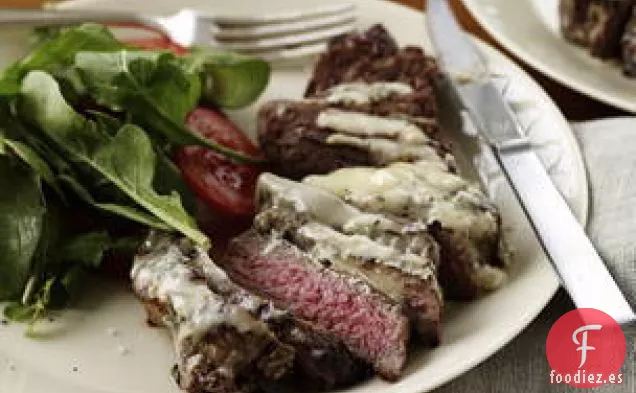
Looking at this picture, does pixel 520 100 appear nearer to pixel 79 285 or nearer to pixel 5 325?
pixel 79 285

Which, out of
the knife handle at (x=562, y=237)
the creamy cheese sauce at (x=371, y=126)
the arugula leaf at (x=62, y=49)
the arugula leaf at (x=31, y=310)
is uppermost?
the arugula leaf at (x=62, y=49)

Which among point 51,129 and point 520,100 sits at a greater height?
point 51,129

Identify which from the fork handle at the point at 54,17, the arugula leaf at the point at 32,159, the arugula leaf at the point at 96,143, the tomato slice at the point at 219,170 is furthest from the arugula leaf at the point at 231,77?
the arugula leaf at the point at 32,159

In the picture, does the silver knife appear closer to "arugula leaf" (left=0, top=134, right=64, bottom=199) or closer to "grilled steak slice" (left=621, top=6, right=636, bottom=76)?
"grilled steak slice" (left=621, top=6, right=636, bottom=76)

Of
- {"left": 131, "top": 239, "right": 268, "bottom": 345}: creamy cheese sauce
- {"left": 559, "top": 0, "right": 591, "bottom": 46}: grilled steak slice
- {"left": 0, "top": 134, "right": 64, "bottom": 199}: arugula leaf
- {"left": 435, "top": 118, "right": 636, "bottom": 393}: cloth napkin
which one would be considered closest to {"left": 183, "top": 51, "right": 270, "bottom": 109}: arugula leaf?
{"left": 0, "top": 134, "right": 64, "bottom": 199}: arugula leaf

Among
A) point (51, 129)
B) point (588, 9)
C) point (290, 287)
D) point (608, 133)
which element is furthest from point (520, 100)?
point (51, 129)

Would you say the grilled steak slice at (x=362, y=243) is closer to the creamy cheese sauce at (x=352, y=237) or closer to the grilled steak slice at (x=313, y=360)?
the creamy cheese sauce at (x=352, y=237)

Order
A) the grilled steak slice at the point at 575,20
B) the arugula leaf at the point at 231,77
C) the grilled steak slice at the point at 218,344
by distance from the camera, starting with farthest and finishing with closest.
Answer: the grilled steak slice at the point at 575,20 < the arugula leaf at the point at 231,77 < the grilled steak slice at the point at 218,344

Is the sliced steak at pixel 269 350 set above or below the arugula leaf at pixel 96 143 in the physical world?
below
